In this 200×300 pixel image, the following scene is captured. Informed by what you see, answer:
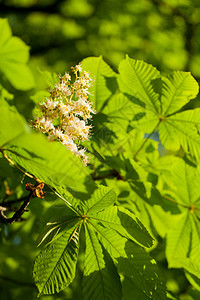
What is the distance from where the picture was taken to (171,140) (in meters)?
1.04

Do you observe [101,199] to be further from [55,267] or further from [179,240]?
[179,240]

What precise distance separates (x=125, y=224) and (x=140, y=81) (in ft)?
1.70

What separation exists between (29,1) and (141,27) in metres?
1.59

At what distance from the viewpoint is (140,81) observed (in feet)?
3.30

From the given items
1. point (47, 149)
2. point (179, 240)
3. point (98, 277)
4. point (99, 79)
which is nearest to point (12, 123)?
point (47, 149)

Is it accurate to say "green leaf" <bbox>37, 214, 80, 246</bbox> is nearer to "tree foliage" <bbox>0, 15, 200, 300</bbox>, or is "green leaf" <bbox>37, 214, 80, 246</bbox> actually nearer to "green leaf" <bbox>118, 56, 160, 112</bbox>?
"tree foliage" <bbox>0, 15, 200, 300</bbox>

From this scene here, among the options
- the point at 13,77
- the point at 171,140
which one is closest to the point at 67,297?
the point at 171,140

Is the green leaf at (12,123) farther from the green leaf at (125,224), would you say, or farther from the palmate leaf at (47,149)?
the green leaf at (125,224)

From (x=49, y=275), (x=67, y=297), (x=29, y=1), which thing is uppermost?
(x=29, y=1)

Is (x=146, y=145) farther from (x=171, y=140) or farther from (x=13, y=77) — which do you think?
(x=13, y=77)

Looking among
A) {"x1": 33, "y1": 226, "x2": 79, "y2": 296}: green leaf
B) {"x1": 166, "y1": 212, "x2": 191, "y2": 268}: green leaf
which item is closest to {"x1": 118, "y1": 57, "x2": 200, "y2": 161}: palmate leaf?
{"x1": 166, "y1": 212, "x2": 191, "y2": 268}: green leaf

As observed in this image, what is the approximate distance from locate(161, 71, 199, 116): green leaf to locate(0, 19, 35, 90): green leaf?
549mm

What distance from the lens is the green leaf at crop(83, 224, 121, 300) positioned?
0.73 m

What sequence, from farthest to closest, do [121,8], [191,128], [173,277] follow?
[121,8] < [173,277] < [191,128]
